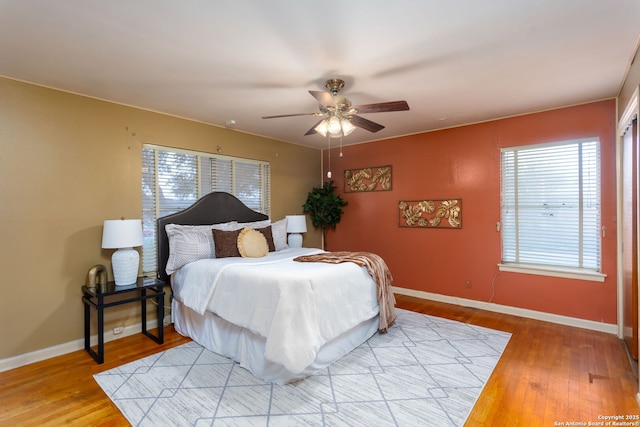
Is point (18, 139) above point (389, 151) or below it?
below

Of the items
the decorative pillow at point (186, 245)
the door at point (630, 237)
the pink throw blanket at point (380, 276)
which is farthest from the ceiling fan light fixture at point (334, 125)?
the door at point (630, 237)

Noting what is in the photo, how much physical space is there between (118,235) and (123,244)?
10cm

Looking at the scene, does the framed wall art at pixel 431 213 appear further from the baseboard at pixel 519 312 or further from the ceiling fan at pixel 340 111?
the ceiling fan at pixel 340 111

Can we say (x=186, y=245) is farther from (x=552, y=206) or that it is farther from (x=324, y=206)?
(x=552, y=206)

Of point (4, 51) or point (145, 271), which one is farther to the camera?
point (145, 271)

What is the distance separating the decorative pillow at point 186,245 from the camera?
136 inches

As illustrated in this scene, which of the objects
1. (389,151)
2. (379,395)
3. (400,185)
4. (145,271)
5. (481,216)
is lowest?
(379,395)

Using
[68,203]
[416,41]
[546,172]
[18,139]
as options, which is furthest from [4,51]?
[546,172]

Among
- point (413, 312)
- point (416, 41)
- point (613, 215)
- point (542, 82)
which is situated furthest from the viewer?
point (413, 312)

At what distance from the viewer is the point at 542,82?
9.67 ft

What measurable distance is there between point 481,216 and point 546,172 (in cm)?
92

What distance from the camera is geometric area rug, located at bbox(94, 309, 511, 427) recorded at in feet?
6.66

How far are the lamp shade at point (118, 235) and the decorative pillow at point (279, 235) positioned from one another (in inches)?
71.3

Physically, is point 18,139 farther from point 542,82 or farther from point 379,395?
point 542,82
